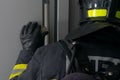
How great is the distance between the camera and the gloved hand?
4.22 feet

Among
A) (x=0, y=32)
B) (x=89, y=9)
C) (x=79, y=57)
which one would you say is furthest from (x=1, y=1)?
(x=79, y=57)

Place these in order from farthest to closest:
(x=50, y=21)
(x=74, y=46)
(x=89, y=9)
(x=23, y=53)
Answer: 1. (x=50, y=21)
2. (x=23, y=53)
3. (x=89, y=9)
4. (x=74, y=46)

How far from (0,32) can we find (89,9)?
1.65 feet

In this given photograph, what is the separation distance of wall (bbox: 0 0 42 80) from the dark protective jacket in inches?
15.5

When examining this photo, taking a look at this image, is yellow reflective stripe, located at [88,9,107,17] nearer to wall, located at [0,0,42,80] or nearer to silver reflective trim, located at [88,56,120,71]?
silver reflective trim, located at [88,56,120,71]

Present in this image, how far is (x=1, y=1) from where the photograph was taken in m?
1.27

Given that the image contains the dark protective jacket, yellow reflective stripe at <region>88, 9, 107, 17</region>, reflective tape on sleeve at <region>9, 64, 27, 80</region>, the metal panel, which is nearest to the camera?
the dark protective jacket

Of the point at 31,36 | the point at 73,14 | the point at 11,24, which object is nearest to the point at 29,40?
the point at 31,36

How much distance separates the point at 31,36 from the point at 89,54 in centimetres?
46

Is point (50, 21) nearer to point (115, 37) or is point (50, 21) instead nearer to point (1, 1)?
point (1, 1)

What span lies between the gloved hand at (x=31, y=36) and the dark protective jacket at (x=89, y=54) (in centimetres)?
33

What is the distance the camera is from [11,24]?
130cm

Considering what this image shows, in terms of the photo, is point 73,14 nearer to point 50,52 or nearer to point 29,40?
point 29,40

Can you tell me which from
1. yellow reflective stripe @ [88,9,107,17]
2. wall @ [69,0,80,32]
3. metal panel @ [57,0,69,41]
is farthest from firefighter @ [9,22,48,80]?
yellow reflective stripe @ [88,9,107,17]
